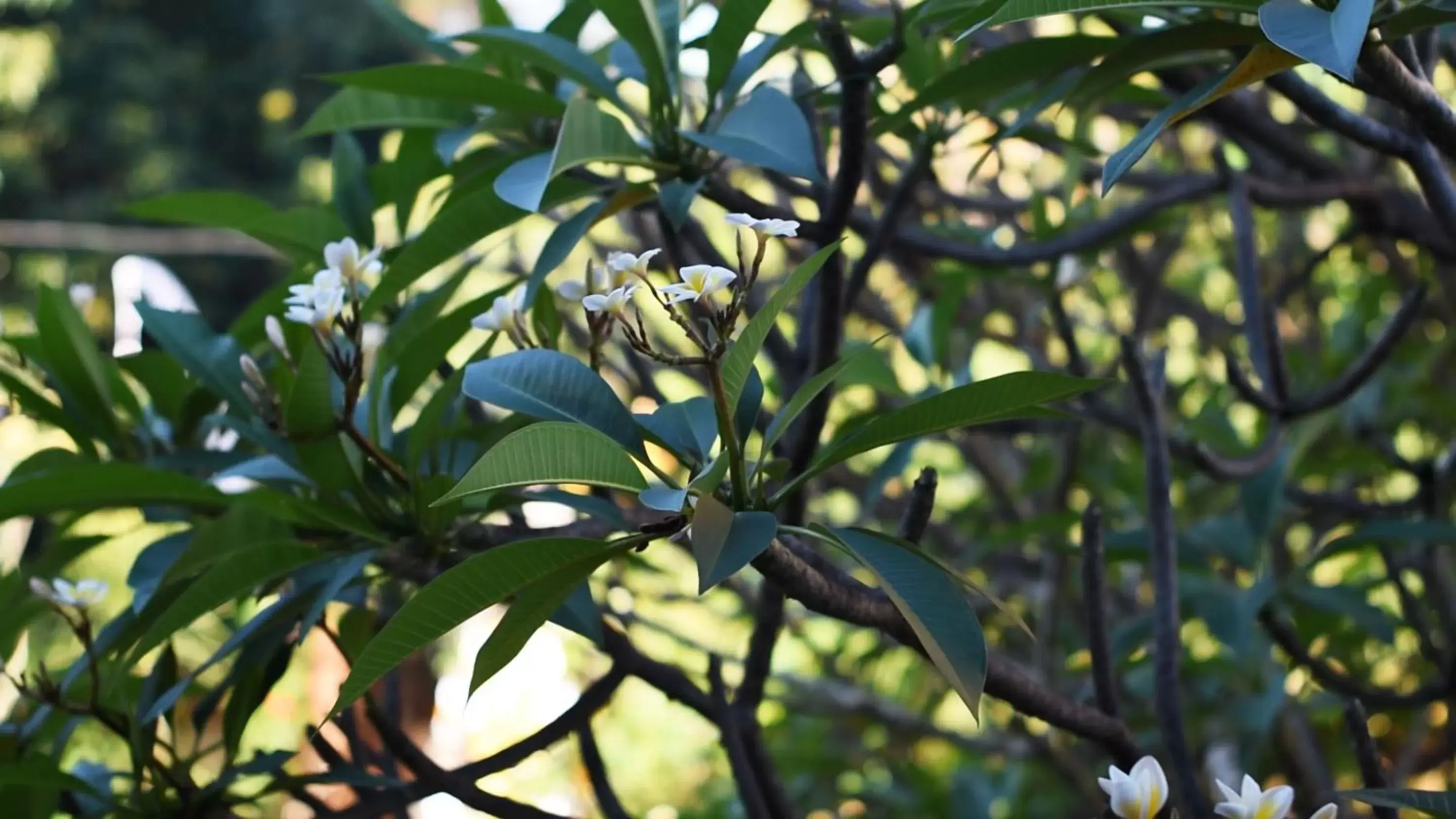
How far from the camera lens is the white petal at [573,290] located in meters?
0.68

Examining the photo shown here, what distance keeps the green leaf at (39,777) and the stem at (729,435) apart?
47 cm

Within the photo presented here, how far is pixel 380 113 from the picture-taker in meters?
0.88

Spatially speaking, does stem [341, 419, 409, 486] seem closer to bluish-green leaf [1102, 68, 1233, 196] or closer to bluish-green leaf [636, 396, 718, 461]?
bluish-green leaf [636, 396, 718, 461]

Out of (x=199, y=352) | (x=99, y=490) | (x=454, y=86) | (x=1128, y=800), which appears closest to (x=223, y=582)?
(x=99, y=490)

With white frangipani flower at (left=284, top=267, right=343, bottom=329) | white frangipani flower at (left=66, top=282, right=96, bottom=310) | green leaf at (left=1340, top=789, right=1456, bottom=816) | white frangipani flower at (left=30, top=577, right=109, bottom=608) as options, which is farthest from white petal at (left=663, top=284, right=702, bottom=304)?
white frangipani flower at (left=66, top=282, right=96, bottom=310)

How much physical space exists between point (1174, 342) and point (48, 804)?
2055 mm

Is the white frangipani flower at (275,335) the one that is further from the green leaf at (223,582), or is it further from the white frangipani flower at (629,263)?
the white frangipani flower at (629,263)

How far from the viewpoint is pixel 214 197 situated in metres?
0.87

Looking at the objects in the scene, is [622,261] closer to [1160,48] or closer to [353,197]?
[1160,48]

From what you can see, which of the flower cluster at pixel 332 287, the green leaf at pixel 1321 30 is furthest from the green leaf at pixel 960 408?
the flower cluster at pixel 332 287

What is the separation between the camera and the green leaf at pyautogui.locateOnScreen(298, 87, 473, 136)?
2.83ft

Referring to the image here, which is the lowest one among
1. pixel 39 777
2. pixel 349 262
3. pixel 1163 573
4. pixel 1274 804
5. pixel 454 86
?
pixel 1274 804

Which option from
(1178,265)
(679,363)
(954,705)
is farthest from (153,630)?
(1178,265)

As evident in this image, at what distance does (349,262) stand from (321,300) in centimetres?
6
